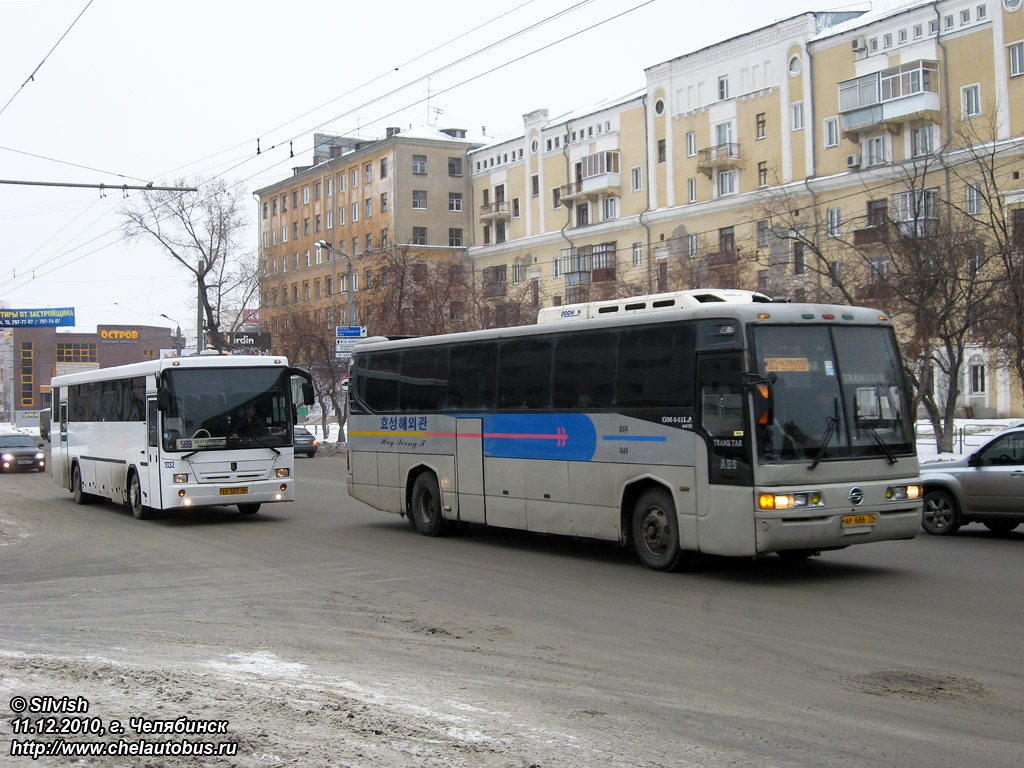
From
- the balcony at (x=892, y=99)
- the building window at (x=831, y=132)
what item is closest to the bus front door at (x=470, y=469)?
the balcony at (x=892, y=99)

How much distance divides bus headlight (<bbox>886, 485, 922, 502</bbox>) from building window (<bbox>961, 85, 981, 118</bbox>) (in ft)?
133

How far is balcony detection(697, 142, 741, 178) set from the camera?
57188mm

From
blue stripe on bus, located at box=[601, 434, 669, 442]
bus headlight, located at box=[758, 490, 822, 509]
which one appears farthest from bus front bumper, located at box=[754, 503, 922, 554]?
blue stripe on bus, located at box=[601, 434, 669, 442]

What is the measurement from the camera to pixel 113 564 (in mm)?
13883

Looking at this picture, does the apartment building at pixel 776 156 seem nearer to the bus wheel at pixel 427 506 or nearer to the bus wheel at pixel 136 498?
the bus wheel at pixel 427 506

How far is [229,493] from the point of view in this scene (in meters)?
18.7

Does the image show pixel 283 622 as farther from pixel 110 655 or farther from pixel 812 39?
pixel 812 39

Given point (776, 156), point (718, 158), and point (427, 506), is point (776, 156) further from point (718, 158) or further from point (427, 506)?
point (427, 506)

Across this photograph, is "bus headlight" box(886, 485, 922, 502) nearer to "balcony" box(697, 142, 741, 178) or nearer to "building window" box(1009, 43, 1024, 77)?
"building window" box(1009, 43, 1024, 77)

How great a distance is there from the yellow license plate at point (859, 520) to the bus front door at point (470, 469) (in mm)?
5661

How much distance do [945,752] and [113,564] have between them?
11219 mm

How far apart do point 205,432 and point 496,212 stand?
6165cm

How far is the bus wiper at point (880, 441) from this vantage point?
37.2 ft

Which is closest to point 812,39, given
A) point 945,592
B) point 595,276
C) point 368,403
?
point 595,276
